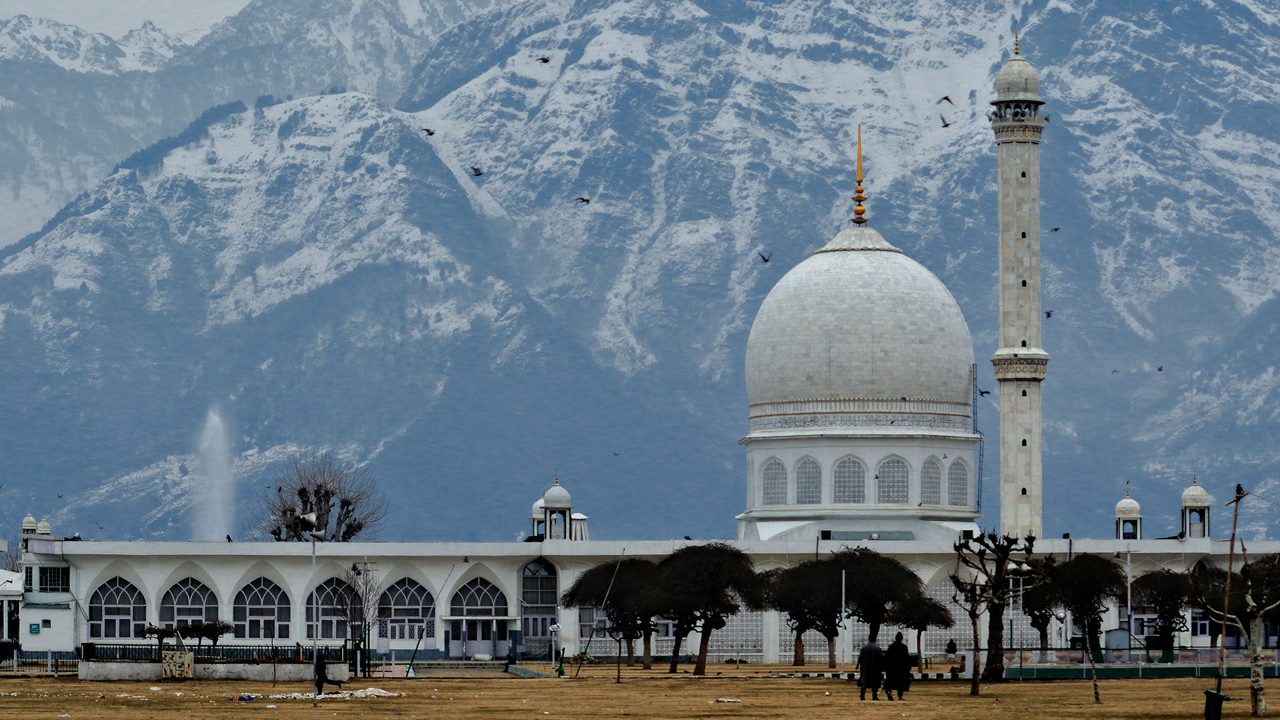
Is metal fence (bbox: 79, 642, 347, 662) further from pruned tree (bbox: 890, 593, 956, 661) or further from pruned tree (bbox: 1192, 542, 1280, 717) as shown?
pruned tree (bbox: 1192, 542, 1280, 717)

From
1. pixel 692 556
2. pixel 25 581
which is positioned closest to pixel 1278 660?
pixel 692 556

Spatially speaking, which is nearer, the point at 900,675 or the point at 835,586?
the point at 900,675

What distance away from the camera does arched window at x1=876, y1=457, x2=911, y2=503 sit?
4574 inches

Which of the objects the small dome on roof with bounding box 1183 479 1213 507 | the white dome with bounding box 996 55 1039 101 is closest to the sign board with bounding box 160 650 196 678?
the white dome with bounding box 996 55 1039 101

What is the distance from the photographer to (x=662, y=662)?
109875 millimetres

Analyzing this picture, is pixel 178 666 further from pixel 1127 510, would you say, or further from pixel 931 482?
pixel 1127 510

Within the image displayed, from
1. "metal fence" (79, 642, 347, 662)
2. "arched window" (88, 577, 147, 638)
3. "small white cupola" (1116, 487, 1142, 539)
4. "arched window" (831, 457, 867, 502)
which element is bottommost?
"metal fence" (79, 642, 347, 662)

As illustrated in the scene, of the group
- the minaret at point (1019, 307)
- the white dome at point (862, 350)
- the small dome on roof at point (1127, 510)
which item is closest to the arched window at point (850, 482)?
the white dome at point (862, 350)

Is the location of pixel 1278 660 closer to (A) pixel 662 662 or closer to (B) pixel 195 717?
(A) pixel 662 662

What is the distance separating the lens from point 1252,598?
7331cm

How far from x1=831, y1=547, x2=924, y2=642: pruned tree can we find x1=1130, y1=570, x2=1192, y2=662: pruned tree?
32.4 feet

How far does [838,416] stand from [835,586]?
16.4m

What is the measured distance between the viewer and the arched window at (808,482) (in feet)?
382

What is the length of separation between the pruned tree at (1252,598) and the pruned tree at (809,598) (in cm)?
1259
